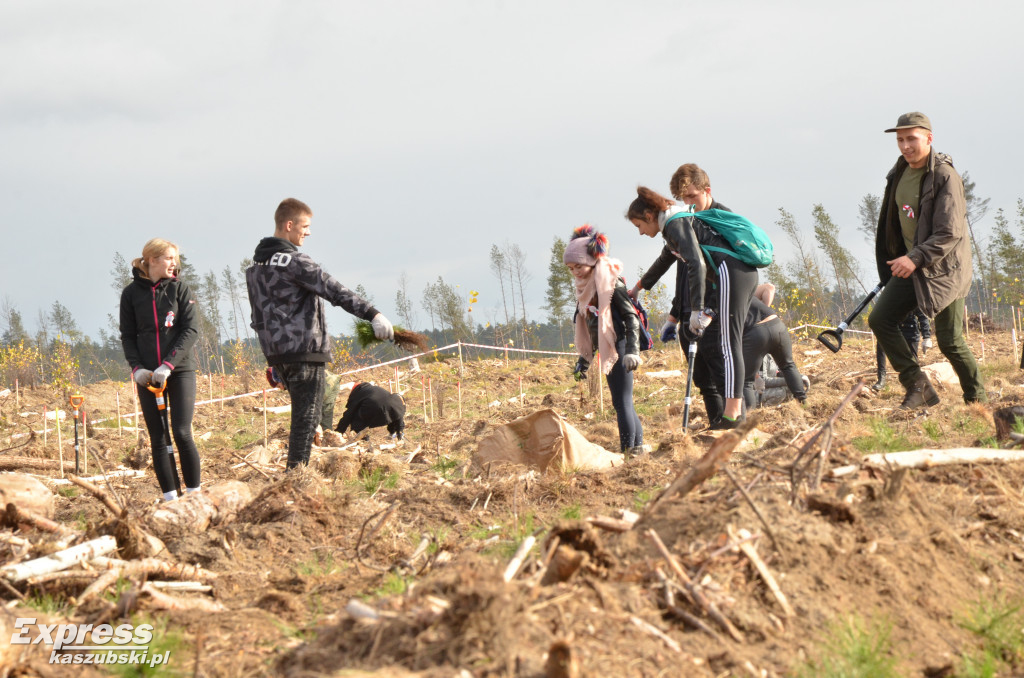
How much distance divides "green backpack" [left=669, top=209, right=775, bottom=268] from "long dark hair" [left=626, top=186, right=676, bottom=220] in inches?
5.7

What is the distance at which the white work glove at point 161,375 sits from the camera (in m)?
4.95

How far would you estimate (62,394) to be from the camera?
54.1 ft

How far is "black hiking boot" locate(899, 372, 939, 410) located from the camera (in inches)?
224

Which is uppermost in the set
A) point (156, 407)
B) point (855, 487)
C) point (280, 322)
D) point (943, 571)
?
point (280, 322)

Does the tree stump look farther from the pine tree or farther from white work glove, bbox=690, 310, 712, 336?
the pine tree

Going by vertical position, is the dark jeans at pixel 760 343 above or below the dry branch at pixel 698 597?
above

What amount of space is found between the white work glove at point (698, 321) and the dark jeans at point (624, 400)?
56 cm

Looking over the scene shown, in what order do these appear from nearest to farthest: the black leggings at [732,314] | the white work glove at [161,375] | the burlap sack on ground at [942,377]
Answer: the white work glove at [161,375] → the black leggings at [732,314] → the burlap sack on ground at [942,377]

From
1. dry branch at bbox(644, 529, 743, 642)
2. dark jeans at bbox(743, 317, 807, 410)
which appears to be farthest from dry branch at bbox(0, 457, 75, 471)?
dry branch at bbox(644, 529, 743, 642)

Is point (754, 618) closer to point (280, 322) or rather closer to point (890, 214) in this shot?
point (280, 322)

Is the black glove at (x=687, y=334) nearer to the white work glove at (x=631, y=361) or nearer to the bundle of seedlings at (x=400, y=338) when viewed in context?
the white work glove at (x=631, y=361)

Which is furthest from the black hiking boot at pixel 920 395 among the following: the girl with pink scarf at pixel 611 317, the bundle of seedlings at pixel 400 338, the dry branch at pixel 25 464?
the dry branch at pixel 25 464

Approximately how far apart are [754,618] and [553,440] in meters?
2.99

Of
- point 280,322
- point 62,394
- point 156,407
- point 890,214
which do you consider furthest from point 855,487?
point 62,394
